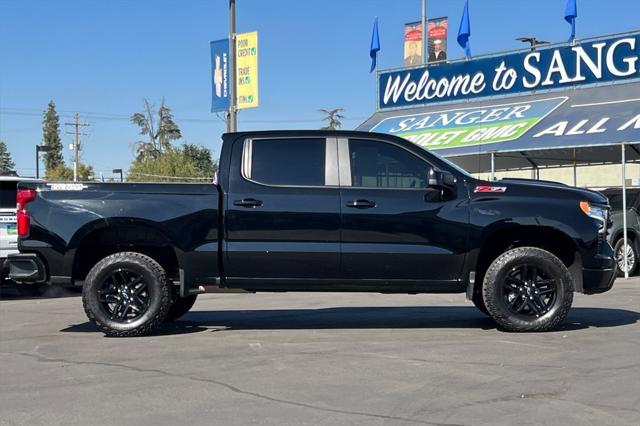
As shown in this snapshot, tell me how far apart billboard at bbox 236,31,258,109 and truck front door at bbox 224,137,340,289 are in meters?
15.7

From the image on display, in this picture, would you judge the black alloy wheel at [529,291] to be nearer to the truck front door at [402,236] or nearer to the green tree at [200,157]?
the truck front door at [402,236]

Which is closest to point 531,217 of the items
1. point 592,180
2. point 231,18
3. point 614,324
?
point 614,324

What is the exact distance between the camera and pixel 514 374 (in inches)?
239

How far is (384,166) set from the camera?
8.00 m

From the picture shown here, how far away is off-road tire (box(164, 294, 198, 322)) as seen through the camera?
9.10 meters

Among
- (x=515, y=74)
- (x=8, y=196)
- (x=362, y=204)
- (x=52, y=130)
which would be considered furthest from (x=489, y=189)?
(x=52, y=130)

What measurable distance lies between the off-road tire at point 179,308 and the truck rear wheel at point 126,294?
99 cm

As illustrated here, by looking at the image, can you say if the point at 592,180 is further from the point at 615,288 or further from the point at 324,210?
the point at 324,210

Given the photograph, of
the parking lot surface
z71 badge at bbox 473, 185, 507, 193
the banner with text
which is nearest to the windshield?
the banner with text

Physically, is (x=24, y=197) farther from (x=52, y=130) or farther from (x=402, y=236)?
(x=52, y=130)

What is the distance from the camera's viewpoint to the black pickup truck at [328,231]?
7.77m

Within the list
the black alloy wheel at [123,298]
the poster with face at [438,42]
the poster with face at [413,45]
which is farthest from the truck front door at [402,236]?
the poster with face at [438,42]

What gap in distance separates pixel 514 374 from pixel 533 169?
17.2m

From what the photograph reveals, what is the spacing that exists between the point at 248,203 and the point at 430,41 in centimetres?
2312
